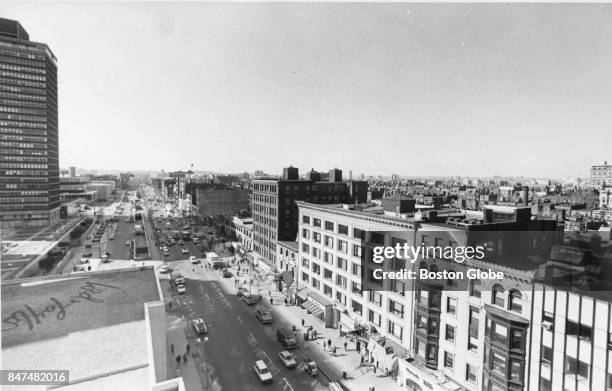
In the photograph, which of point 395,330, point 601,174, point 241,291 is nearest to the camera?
point 395,330

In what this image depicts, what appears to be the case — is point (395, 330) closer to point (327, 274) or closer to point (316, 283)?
point (327, 274)

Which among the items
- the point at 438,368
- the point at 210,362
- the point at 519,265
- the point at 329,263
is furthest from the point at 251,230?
the point at 519,265

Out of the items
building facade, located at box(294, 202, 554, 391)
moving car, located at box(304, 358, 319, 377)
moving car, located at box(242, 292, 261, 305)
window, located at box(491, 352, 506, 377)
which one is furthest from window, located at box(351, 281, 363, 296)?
moving car, located at box(242, 292, 261, 305)

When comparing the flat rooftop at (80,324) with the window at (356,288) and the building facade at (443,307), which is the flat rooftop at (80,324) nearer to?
the building facade at (443,307)

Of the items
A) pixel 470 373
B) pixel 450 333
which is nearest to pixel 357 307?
pixel 450 333

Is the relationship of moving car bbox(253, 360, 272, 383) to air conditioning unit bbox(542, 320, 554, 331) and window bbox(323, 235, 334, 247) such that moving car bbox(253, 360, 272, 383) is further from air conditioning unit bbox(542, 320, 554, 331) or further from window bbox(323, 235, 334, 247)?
air conditioning unit bbox(542, 320, 554, 331)
